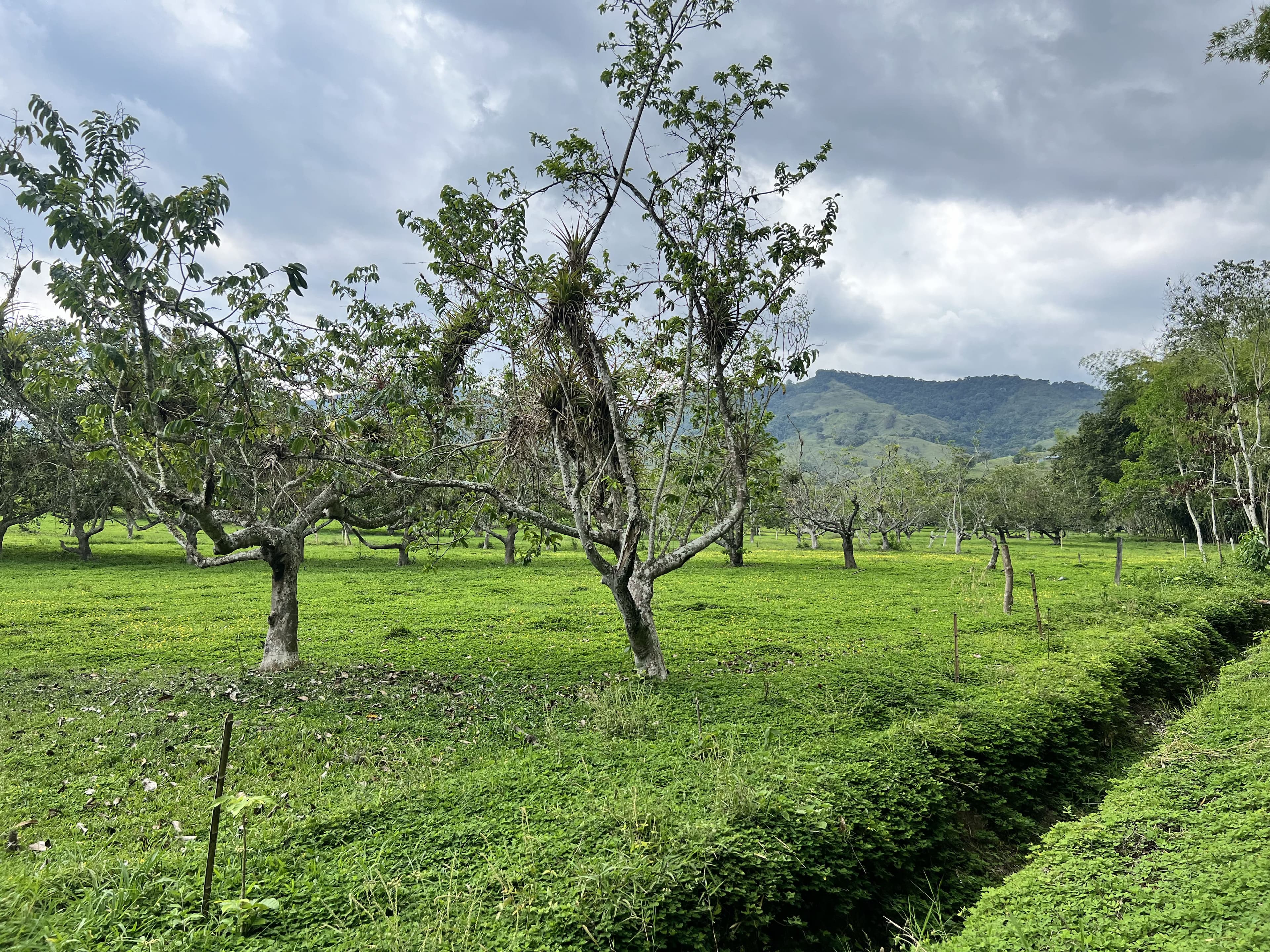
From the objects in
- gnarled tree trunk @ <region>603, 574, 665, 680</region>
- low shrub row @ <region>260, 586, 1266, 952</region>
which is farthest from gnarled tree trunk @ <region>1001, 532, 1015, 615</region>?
gnarled tree trunk @ <region>603, 574, 665, 680</region>

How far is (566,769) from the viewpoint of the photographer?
620 cm

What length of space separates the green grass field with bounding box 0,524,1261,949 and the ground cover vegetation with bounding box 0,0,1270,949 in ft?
0.14

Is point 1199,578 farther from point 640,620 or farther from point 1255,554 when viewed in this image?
point 640,620

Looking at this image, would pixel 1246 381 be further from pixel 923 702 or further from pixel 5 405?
pixel 5 405

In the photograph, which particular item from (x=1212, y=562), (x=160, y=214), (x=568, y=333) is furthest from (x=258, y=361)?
(x=1212, y=562)

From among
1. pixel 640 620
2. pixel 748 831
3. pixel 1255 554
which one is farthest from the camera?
pixel 1255 554

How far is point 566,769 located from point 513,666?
20.4ft

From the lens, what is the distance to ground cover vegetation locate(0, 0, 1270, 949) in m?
4.16

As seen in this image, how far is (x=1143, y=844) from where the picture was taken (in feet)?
15.7

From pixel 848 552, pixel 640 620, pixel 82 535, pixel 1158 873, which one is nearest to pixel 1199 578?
pixel 848 552

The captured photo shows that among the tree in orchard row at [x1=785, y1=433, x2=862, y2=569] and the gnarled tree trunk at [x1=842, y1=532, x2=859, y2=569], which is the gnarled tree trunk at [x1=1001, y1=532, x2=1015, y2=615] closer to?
the tree in orchard row at [x1=785, y1=433, x2=862, y2=569]

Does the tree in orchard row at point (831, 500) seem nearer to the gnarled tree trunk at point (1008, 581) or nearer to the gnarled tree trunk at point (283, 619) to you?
the gnarled tree trunk at point (1008, 581)

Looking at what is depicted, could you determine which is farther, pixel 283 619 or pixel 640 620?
pixel 283 619

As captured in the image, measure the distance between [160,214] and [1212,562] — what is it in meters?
37.9
